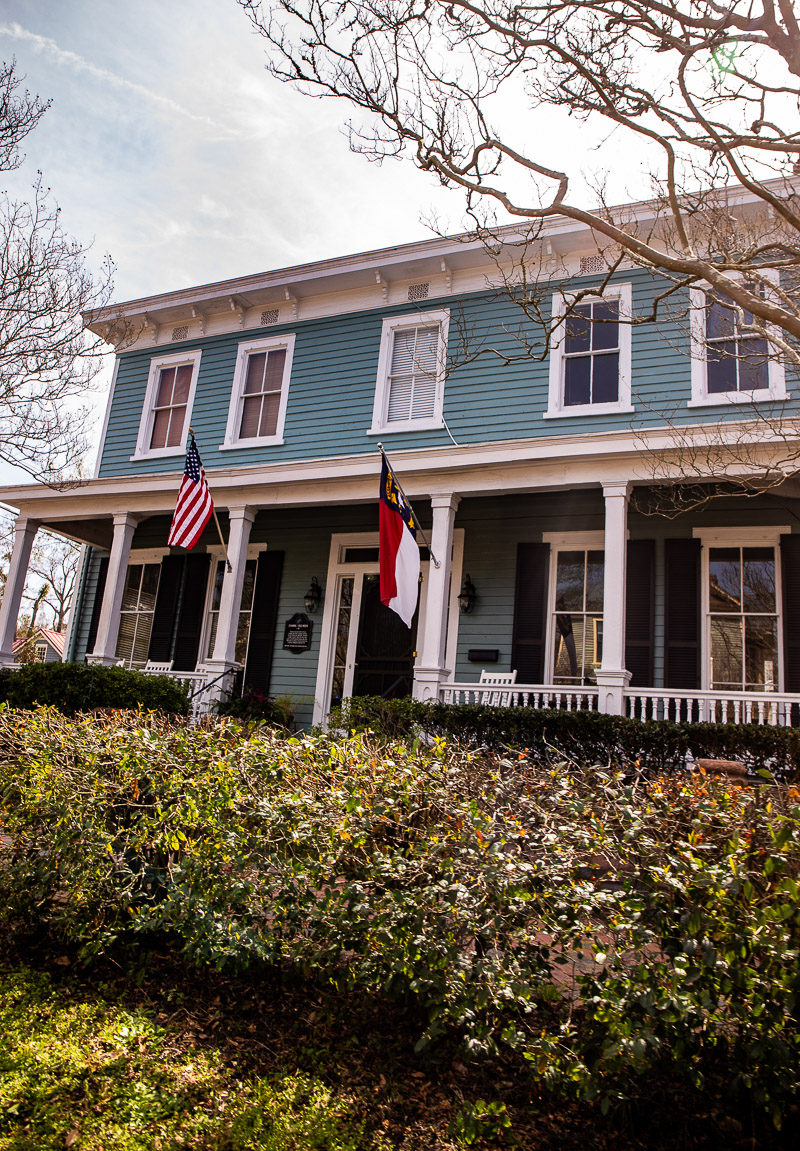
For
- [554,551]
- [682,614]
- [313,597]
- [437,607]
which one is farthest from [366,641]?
[682,614]

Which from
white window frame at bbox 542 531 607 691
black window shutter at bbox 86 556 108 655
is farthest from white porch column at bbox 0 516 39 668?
white window frame at bbox 542 531 607 691

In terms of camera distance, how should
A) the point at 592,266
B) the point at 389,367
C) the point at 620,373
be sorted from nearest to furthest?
the point at 620,373 → the point at 592,266 → the point at 389,367

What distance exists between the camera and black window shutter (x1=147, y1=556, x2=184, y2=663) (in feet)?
41.0

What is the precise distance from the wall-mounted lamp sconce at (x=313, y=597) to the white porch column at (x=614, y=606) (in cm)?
458

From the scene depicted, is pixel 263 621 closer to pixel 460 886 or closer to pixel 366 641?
pixel 366 641

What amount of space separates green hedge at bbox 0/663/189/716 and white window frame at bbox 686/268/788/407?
7.03 m

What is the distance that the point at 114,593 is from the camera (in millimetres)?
11422

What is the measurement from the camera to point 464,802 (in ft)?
11.1

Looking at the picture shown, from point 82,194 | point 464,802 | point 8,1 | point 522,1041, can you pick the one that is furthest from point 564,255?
point 522,1041

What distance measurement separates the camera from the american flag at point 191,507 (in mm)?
9805

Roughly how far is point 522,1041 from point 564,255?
31.5ft

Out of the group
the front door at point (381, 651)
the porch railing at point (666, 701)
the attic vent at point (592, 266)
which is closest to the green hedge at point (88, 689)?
the front door at point (381, 651)

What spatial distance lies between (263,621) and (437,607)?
3734 millimetres

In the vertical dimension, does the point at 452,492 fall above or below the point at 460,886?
above
